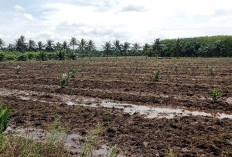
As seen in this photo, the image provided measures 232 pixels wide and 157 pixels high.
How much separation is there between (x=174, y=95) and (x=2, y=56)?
47.2 m

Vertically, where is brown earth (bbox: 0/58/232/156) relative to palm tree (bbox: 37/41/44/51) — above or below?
below

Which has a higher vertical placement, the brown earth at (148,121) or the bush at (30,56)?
the bush at (30,56)

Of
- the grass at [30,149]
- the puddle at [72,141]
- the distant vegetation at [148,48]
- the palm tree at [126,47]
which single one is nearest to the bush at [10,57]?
the distant vegetation at [148,48]

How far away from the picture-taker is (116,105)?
1180cm

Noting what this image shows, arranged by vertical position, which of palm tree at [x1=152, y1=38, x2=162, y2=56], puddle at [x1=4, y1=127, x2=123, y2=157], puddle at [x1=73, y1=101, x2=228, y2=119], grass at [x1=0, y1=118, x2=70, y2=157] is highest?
palm tree at [x1=152, y1=38, x2=162, y2=56]

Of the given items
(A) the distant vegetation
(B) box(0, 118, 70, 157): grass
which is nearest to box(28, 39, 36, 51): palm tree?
(A) the distant vegetation

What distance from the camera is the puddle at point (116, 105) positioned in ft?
33.7

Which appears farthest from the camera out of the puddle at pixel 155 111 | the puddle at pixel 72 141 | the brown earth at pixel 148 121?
the puddle at pixel 155 111

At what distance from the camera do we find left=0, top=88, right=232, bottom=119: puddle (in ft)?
33.7

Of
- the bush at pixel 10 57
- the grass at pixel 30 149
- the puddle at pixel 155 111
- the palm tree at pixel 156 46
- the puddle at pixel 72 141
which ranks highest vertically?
the palm tree at pixel 156 46

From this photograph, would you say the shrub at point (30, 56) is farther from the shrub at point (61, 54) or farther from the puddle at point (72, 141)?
the puddle at point (72, 141)

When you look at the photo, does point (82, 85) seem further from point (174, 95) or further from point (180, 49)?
point (180, 49)

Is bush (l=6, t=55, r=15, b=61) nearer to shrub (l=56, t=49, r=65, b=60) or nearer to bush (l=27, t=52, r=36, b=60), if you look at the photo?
bush (l=27, t=52, r=36, b=60)

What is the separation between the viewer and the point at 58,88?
15.8m
